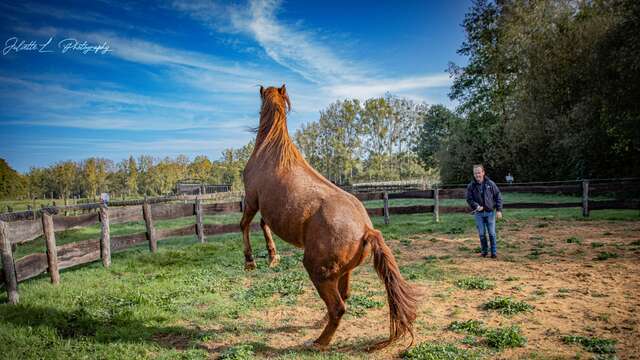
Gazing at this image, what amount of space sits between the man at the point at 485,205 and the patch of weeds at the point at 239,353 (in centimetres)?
587

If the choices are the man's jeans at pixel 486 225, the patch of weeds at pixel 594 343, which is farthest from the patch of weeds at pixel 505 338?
the man's jeans at pixel 486 225

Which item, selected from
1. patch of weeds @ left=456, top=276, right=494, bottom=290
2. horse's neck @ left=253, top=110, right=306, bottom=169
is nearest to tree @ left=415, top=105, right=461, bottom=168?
patch of weeds @ left=456, top=276, right=494, bottom=290

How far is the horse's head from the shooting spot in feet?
13.0

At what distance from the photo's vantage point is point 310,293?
18.1ft

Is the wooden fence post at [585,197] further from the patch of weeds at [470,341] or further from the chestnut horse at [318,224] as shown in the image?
the chestnut horse at [318,224]

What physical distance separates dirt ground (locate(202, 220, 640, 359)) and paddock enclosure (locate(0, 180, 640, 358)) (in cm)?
2

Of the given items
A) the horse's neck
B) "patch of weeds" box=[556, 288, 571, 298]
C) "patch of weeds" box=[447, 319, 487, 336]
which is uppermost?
the horse's neck

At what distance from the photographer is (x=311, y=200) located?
136 inches

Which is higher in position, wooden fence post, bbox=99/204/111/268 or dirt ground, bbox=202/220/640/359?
wooden fence post, bbox=99/204/111/268

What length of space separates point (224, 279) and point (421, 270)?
12.4 feet

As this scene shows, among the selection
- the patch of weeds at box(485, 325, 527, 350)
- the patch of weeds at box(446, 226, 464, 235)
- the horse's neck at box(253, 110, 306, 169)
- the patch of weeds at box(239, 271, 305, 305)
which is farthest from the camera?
the patch of weeds at box(446, 226, 464, 235)

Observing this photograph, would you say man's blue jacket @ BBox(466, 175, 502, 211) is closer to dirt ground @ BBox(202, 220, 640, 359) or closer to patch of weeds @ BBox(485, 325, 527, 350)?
dirt ground @ BBox(202, 220, 640, 359)

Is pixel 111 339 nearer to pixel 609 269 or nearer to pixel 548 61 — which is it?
pixel 609 269

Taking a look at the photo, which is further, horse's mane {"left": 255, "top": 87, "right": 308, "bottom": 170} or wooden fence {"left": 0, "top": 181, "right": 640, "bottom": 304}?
wooden fence {"left": 0, "top": 181, "right": 640, "bottom": 304}
